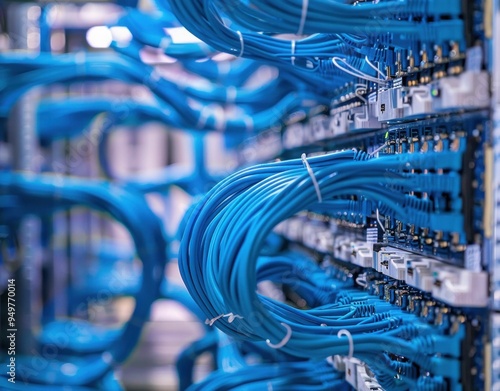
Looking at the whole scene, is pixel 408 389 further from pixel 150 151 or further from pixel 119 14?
pixel 150 151

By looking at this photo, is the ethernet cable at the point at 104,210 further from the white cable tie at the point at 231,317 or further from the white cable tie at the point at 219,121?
the white cable tie at the point at 231,317

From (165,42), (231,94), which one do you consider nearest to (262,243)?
(165,42)

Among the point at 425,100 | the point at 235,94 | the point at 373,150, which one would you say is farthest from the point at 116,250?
the point at 425,100

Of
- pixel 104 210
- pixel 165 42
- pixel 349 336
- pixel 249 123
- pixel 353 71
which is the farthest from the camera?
pixel 249 123

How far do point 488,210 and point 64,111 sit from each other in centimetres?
271

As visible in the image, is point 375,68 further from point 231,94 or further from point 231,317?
point 231,94

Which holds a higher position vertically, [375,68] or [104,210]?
[375,68]

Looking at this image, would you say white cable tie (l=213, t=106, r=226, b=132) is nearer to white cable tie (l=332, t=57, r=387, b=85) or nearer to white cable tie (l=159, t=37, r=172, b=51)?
white cable tie (l=159, t=37, r=172, b=51)

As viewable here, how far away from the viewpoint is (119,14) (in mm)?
2506

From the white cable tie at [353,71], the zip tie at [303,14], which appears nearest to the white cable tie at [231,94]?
the white cable tie at [353,71]

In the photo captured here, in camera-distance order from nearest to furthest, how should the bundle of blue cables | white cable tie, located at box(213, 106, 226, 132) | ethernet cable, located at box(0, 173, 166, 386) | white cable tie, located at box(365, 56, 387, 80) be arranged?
the bundle of blue cables, white cable tie, located at box(365, 56, 387, 80), ethernet cable, located at box(0, 173, 166, 386), white cable tie, located at box(213, 106, 226, 132)

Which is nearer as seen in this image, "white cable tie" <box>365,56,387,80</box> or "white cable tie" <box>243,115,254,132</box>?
"white cable tie" <box>365,56,387,80</box>

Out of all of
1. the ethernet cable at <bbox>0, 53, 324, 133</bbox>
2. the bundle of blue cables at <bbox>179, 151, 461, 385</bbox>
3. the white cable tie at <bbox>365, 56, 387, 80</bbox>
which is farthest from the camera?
the ethernet cable at <bbox>0, 53, 324, 133</bbox>

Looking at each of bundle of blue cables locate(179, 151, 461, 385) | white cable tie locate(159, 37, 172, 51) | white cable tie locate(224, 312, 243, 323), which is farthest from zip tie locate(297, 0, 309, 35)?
white cable tie locate(159, 37, 172, 51)
